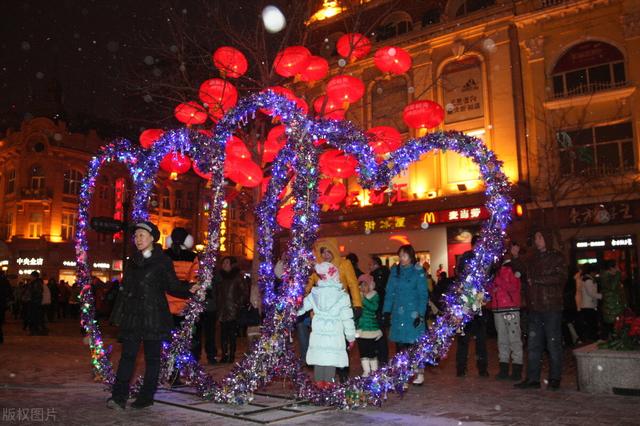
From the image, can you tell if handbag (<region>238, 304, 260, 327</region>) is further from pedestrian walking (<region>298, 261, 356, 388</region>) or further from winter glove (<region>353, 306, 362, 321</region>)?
pedestrian walking (<region>298, 261, 356, 388</region>)

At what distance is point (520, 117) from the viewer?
70.1 feet

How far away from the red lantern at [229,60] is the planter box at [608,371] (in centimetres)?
844

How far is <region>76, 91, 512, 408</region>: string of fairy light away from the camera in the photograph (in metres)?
5.98

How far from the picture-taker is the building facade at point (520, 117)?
1947 centimetres

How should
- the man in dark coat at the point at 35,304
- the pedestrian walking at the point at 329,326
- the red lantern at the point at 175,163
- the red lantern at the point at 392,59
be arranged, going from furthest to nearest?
the man in dark coat at the point at 35,304 < the red lantern at the point at 392,59 < the red lantern at the point at 175,163 < the pedestrian walking at the point at 329,326

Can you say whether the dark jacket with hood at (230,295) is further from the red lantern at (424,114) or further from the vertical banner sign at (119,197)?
the vertical banner sign at (119,197)

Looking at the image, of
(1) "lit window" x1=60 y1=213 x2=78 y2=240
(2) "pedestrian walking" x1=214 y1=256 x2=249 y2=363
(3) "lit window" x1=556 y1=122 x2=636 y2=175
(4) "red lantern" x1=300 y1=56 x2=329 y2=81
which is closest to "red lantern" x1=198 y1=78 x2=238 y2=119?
(4) "red lantern" x1=300 y1=56 x2=329 y2=81

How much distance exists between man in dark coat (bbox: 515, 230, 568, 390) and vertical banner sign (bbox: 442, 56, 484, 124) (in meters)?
15.9

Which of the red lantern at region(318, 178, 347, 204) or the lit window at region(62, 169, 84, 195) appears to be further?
the lit window at region(62, 169, 84, 195)

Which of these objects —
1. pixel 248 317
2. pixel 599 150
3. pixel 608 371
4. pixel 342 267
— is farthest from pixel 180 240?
pixel 599 150

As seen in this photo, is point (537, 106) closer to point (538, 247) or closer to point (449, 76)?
point (449, 76)

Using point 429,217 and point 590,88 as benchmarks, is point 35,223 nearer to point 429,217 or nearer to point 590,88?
point 429,217

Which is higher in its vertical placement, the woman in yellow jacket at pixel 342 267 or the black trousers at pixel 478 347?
the woman in yellow jacket at pixel 342 267

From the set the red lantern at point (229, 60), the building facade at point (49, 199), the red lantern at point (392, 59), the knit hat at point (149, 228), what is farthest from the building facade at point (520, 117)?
the building facade at point (49, 199)
